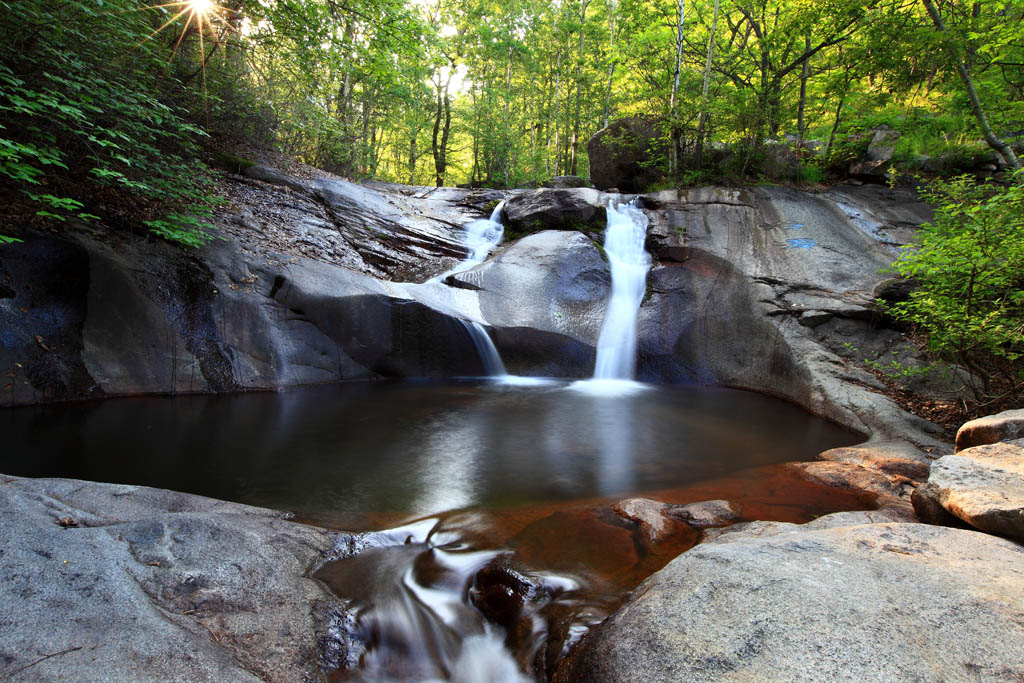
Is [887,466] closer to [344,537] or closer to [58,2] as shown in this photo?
[344,537]

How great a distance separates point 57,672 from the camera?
1.72 meters

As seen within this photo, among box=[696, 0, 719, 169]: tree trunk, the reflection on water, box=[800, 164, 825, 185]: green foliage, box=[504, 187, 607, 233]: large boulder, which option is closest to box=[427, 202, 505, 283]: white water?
box=[504, 187, 607, 233]: large boulder

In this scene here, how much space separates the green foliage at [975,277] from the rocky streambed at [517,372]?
1367 millimetres

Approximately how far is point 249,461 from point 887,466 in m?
7.07

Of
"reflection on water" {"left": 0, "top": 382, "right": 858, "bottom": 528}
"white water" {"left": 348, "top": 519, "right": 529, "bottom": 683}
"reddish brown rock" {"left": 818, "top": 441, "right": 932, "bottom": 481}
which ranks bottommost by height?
"white water" {"left": 348, "top": 519, "right": 529, "bottom": 683}

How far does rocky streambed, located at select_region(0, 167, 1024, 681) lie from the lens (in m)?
1.97

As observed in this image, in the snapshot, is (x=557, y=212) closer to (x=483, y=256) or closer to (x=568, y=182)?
(x=483, y=256)

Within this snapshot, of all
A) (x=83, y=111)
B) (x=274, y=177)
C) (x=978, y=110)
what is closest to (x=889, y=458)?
(x=978, y=110)

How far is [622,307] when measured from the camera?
11023mm

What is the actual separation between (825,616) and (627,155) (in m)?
16.6

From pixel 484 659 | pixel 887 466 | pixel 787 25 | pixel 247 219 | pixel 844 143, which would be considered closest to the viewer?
pixel 484 659

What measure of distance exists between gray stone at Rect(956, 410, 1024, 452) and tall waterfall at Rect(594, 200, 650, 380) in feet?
19.3

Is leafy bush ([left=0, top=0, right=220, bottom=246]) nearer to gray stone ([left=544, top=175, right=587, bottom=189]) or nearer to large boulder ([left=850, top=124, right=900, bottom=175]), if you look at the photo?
gray stone ([left=544, top=175, right=587, bottom=189])

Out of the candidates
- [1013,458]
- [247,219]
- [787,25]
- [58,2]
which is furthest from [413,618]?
[787,25]
